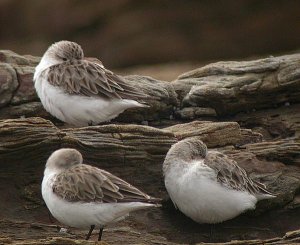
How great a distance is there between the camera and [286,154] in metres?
18.4

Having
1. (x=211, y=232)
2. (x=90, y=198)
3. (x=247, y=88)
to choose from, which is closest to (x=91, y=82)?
(x=247, y=88)

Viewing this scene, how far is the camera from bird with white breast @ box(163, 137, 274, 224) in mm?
17453

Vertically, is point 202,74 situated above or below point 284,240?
above

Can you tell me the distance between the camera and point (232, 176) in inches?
692

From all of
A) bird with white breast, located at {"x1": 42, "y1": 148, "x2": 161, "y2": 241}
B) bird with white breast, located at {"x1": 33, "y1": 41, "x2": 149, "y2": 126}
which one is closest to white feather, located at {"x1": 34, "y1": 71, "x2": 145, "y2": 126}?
bird with white breast, located at {"x1": 33, "y1": 41, "x2": 149, "y2": 126}

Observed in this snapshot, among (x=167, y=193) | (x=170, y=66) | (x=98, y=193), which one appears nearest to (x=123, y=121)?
(x=167, y=193)

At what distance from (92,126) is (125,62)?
23784 mm

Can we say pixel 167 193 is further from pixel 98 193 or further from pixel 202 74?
pixel 202 74

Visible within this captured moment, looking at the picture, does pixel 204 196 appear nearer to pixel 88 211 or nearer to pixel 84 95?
pixel 88 211

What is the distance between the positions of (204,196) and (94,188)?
5.75 ft

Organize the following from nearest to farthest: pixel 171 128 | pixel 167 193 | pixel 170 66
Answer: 1. pixel 167 193
2. pixel 171 128
3. pixel 170 66

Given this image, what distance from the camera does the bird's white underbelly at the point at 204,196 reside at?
57.2ft

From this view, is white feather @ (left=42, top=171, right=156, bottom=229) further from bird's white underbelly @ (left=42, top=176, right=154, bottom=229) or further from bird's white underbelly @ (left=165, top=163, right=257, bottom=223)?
bird's white underbelly @ (left=165, top=163, right=257, bottom=223)

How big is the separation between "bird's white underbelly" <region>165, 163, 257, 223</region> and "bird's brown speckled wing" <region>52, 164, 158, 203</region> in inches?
32.4
